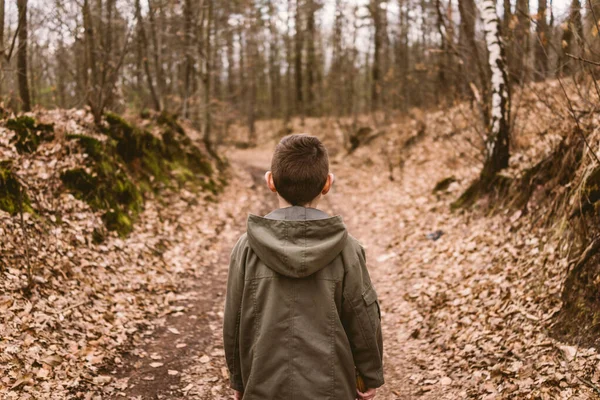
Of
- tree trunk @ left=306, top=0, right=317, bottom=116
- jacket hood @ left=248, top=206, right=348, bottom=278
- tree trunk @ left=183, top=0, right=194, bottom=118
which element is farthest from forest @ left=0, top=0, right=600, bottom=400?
tree trunk @ left=306, top=0, right=317, bottom=116

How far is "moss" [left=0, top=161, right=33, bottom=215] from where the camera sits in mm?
5914

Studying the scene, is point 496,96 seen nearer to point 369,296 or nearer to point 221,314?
point 221,314

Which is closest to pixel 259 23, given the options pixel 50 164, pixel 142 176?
pixel 142 176

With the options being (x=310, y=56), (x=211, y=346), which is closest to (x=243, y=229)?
(x=211, y=346)

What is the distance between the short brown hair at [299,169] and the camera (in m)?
2.19

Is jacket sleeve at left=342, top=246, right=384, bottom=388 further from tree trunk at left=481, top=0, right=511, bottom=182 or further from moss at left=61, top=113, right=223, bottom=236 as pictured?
tree trunk at left=481, top=0, right=511, bottom=182

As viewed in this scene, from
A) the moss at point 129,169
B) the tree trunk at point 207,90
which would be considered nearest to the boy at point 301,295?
the moss at point 129,169

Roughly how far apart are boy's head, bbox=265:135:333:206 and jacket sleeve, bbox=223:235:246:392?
0.35m

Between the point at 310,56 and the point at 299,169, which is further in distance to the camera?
the point at 310,56

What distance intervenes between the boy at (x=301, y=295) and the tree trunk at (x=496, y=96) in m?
6.85

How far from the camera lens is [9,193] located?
6.08m

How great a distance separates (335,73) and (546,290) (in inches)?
870

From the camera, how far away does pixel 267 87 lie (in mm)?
38344

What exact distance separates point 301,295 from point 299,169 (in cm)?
58
